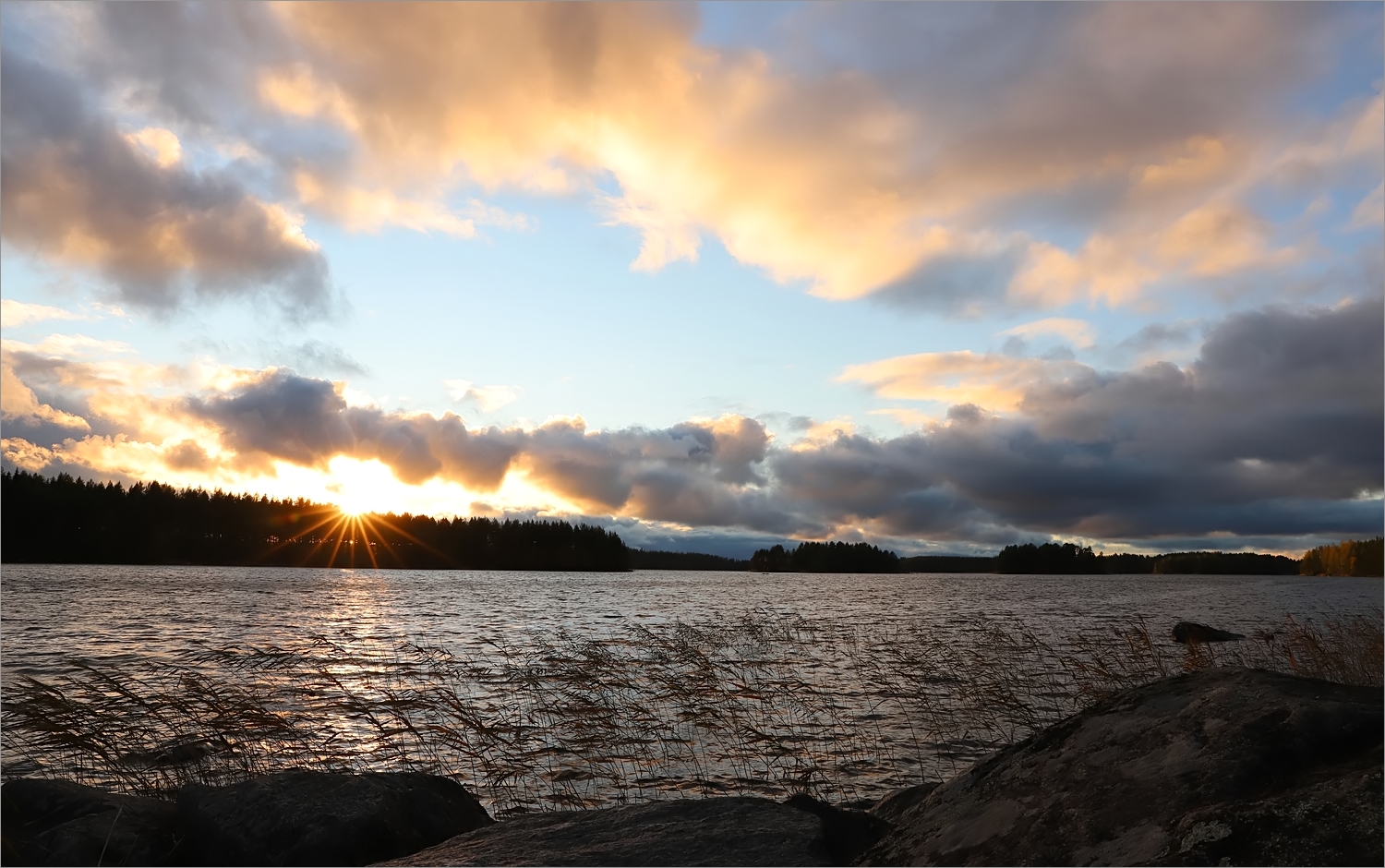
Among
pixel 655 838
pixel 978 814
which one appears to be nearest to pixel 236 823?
pixel 655 838

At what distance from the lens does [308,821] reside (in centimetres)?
791

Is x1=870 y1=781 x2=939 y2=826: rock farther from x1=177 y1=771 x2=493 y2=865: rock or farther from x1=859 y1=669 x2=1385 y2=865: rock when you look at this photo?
x1=177 y1=771 x2=493 y2=865: rock

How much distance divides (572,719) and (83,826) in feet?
31.2

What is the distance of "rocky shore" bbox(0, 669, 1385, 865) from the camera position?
4250 mm

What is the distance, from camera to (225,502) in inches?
7185

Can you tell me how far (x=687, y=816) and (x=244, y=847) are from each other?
4444 mm

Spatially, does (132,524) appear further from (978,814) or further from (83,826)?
(978,814)

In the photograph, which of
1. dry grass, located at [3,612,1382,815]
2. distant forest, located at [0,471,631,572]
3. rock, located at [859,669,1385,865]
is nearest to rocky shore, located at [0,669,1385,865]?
rock, located at [859,669,1385,865]

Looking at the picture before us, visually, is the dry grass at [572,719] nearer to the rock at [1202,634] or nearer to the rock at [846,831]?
the rock at [846,831]

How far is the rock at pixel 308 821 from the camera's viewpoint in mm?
7766

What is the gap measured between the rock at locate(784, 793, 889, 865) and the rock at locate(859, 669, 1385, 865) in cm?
83

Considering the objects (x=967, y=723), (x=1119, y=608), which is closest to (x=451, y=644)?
(x=967, y=723)

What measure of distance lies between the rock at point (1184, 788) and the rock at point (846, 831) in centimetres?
83

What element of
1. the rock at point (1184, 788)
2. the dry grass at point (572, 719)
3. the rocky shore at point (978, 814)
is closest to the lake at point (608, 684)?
the dry grass at point (572, 719)
